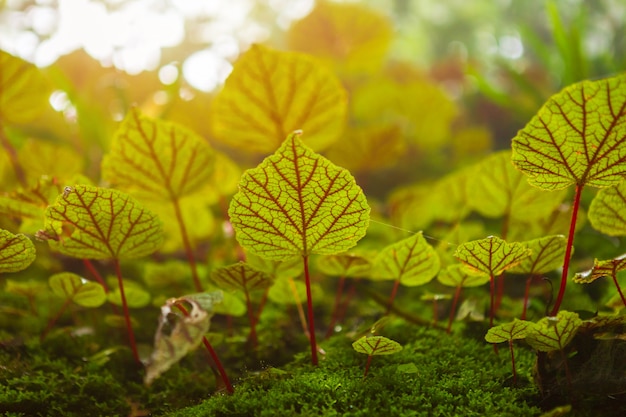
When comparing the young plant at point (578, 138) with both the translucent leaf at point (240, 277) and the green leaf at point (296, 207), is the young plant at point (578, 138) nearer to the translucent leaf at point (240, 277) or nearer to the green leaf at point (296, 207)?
the green leaf at point (296, 207)

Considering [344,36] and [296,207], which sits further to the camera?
[344,36]

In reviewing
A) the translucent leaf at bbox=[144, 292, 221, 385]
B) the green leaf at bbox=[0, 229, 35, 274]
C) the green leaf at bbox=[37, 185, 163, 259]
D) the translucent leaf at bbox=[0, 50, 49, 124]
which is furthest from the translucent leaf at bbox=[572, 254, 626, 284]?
the translucent leaf at bbox=[0, 50, 49, 124]

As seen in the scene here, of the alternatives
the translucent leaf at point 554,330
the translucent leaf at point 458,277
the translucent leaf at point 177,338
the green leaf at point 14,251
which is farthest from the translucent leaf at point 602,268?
the green leaf at point 14,251

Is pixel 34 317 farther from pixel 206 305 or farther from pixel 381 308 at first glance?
pixel 381 308

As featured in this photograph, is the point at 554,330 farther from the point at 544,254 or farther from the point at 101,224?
the point at 101,224

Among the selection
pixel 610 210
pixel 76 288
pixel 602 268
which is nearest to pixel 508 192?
pixel 610 210

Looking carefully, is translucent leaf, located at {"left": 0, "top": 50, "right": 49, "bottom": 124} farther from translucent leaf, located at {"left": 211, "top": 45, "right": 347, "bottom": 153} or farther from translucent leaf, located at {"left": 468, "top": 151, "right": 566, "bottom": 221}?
translucent leaf, located at {"left": 468, "top": 151, "right": 566, "bottom": 221}

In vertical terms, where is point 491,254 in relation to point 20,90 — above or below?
below

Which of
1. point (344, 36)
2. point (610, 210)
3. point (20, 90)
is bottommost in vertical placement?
point (610, 210)
